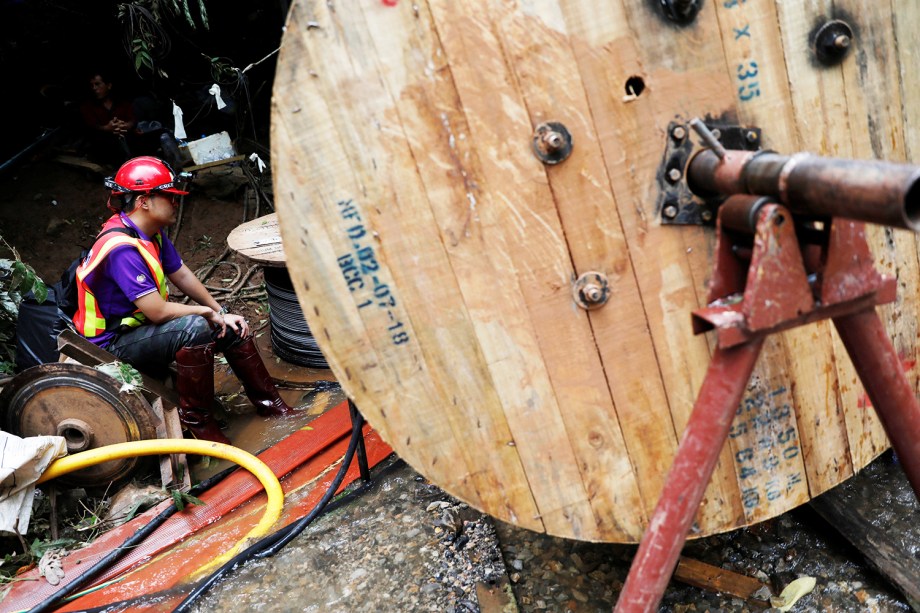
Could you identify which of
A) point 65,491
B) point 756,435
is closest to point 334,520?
point 65,491

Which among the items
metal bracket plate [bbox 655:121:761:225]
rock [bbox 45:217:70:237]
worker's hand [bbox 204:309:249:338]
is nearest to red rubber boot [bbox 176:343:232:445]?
worker's hand [bbox 204:309:249:338]

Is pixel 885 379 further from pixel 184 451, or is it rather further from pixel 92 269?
pixel 92 269

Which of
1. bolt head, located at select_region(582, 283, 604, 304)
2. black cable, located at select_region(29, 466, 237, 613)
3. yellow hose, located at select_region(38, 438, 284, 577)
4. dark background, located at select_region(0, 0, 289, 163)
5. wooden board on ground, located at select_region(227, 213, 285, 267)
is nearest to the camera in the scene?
bolt head, located at select_region(582, 283, 604, 304)

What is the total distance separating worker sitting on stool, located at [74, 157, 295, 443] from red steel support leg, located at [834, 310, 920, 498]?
335 centimetres

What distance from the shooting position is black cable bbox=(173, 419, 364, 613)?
8.80 feet

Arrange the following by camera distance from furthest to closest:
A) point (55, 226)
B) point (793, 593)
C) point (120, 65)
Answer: point (120, 65) → point (55, 226) → point (793, 593)

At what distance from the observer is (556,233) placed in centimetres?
179

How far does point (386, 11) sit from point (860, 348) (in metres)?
1.31

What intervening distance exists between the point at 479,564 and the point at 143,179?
2.84m

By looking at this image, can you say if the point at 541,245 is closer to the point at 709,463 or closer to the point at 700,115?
the point at 700,115

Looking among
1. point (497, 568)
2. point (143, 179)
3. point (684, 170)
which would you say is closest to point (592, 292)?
point (684, 170)

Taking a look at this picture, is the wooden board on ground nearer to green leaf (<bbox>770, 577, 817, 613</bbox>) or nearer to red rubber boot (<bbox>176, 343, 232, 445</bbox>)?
red rubber boot (<bbox>176, 343, 232, 445</bbox>)

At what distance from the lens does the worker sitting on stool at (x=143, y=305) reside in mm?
3812

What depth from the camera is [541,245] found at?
1798mm
